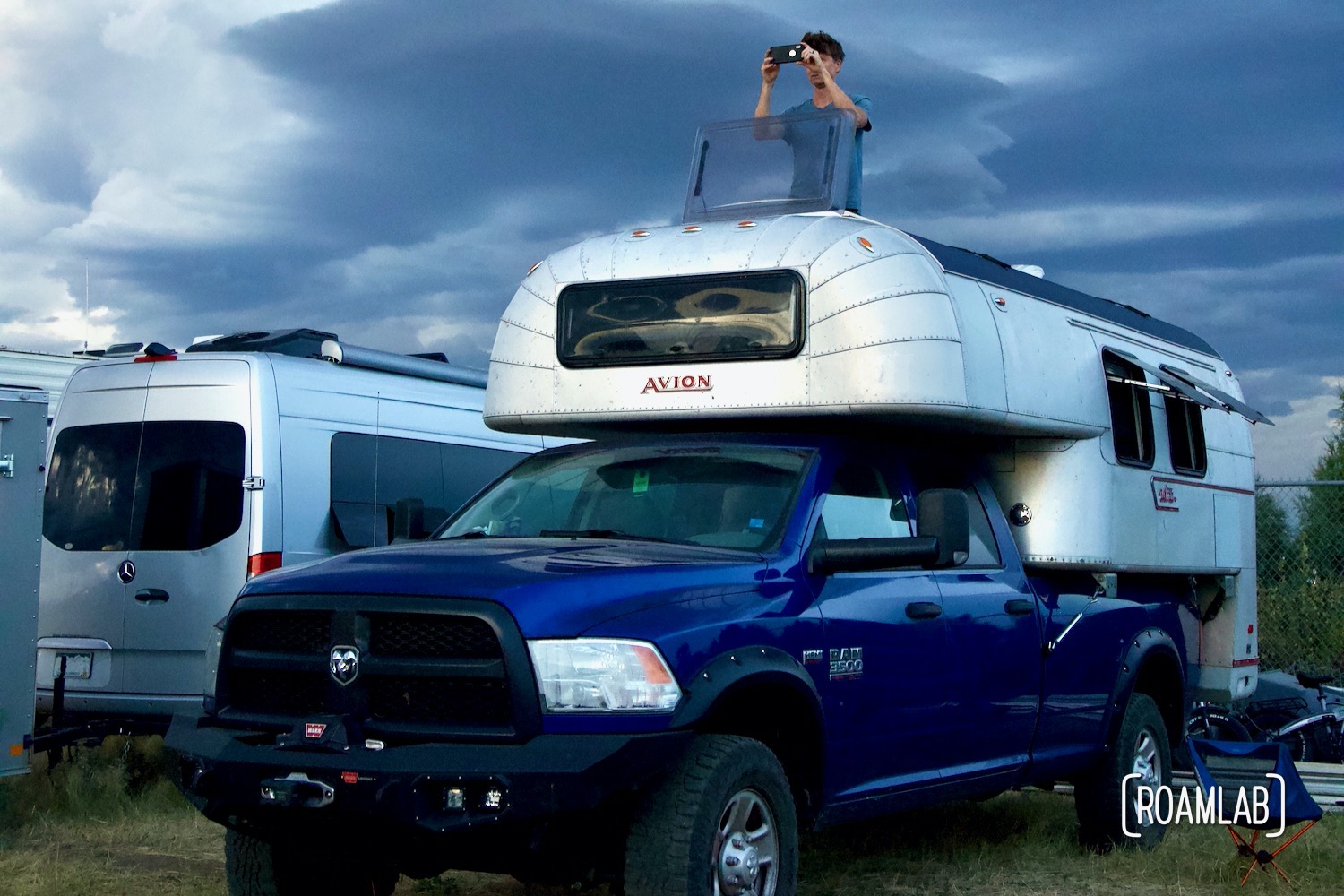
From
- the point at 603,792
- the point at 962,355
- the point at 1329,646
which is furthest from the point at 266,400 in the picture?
the point at 1329,646

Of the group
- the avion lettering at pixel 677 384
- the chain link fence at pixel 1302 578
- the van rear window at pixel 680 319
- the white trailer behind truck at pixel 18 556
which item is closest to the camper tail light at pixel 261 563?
the white trailer behind truck at pixel 18 556

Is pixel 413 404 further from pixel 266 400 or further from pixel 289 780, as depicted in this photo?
pixel 289 780

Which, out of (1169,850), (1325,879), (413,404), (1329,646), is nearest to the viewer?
(1325,879)

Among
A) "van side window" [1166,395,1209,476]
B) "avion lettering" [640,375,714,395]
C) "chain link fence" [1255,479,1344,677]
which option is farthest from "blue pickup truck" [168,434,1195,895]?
"chain link fence" [1255,479,1344,677]

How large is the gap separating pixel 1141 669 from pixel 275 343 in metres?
5.85

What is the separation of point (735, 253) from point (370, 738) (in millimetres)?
2935

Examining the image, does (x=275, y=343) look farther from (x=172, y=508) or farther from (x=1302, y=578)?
(x=1302, y=578)

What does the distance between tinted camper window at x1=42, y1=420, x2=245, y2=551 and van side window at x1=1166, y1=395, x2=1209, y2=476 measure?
17.6 ft

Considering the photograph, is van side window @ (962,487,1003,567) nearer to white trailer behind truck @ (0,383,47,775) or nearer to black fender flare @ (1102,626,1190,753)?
black fender flare @ (1102,626,1190,753)

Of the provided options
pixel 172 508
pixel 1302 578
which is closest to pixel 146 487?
pixel 172 508

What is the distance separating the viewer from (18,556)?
8047 mm

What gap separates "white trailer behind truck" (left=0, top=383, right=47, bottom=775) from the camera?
A: 8.01 metres

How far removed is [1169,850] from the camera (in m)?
8.22

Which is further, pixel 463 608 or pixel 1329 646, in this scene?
pixel 1329 646
